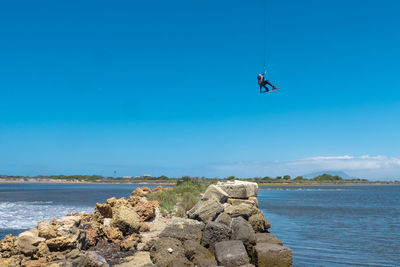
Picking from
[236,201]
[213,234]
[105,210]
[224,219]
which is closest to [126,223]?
[105,210]

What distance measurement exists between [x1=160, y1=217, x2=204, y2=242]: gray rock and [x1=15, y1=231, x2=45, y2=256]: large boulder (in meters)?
3.48

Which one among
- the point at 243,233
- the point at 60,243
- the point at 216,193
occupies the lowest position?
the point at 60,243

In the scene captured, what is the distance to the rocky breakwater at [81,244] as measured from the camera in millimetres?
8914

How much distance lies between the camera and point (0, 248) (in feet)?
30.8

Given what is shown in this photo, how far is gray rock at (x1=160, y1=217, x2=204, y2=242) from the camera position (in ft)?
35.4

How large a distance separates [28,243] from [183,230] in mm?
4377

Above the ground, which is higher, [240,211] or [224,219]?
[240,211]

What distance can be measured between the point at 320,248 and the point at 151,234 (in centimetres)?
638

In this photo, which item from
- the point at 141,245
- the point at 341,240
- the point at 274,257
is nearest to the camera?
the point at 274,257

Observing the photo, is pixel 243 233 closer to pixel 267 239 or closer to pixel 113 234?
pixel 267 239

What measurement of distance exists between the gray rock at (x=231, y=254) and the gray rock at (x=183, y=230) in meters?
1.09

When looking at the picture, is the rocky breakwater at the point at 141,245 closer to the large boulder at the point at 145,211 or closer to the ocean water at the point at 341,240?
the large boulder at the point at 145,211

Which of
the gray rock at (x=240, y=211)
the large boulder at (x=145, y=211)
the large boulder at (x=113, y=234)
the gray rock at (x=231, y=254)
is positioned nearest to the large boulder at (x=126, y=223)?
the large boulder at (x=113, y=234)

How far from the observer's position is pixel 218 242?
34.5ft
